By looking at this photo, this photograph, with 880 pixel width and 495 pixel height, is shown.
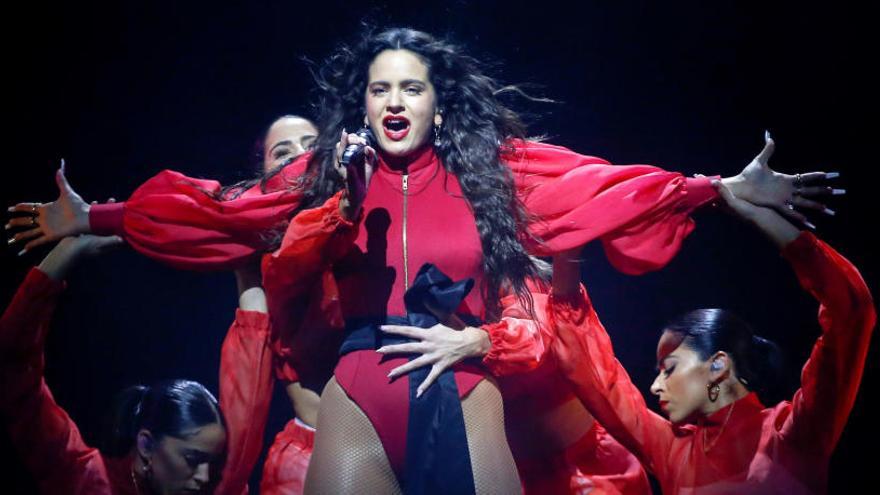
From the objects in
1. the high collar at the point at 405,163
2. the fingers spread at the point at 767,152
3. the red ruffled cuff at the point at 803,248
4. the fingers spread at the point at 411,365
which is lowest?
the fingers spread at the point at 411,365

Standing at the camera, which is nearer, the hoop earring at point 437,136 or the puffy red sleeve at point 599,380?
the hoop earring at point 437,136

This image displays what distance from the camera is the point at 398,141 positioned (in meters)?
2.49

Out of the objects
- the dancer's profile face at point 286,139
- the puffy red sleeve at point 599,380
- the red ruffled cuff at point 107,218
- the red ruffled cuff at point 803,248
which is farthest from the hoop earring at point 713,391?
the red ruffled cuff at point 107,218

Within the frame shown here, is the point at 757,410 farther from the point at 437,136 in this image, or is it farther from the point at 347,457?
the point at 347,457

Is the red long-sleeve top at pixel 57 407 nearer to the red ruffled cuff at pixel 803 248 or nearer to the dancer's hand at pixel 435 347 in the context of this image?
the dancer's hand at pixel 435 347

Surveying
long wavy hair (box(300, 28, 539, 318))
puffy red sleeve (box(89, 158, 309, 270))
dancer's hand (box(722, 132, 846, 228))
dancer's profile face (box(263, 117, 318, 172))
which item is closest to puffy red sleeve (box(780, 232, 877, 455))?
dancer's hand (box(722, 132, 846, 228))

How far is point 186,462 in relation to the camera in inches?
118

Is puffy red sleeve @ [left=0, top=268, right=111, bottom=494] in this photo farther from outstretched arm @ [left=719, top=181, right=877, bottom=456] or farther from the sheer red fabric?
outstretched arm @ [left=719, top=181, right=877, bottom=456]

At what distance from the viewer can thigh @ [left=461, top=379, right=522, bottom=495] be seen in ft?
7.32

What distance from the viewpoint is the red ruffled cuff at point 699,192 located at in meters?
2.68

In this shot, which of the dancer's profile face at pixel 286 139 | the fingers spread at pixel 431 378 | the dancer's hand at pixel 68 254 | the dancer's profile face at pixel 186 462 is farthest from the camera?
the dancer's profile face at pixel 286 139

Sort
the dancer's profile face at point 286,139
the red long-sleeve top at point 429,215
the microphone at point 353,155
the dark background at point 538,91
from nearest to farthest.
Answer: the microphone at point 353,155 → the red long-sleeve top at point 429,215 → the dark background at point 538,91 → the dancer's profile face at point 286,139

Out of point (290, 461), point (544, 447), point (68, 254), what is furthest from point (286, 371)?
point (544, 447)

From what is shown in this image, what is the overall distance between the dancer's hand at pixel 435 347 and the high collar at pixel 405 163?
0.41m
